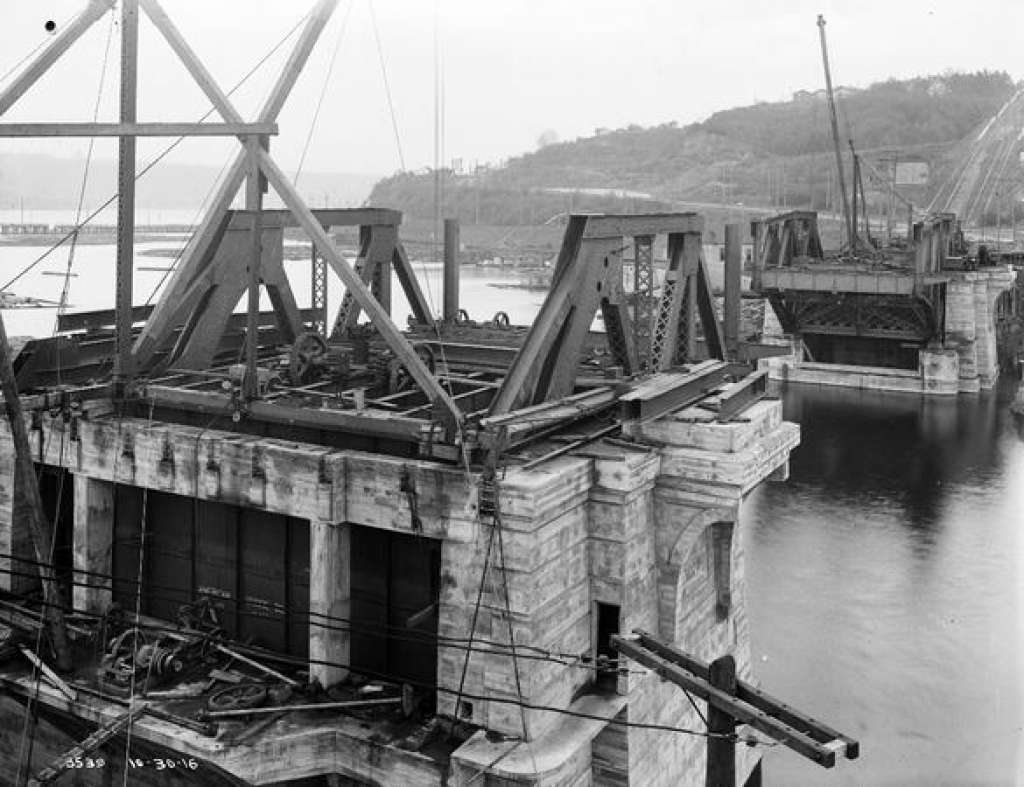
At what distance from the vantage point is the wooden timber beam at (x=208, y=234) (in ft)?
52.2

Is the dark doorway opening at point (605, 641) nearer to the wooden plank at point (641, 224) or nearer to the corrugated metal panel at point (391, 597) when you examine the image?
the corrugated metal panel at point (391, 597)

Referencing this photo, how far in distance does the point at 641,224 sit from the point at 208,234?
667 centimetres

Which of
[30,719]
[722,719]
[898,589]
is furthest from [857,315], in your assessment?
[722,719]

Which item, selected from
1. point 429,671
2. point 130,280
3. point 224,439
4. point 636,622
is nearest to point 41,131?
point 130,280

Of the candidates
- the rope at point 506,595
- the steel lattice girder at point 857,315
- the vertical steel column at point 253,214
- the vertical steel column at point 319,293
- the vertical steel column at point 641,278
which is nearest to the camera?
the rope at point 506,595

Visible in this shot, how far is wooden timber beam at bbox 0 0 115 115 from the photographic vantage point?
1584 cm

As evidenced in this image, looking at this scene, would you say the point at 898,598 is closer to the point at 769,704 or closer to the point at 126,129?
the point at 769,704

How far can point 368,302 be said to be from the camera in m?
14.4

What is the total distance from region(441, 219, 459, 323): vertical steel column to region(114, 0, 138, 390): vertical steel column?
775 cm

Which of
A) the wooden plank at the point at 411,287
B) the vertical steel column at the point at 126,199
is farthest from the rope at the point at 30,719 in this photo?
the wooden plank at the point at 411,287

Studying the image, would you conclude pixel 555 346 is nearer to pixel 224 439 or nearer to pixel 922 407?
pixel 224 439

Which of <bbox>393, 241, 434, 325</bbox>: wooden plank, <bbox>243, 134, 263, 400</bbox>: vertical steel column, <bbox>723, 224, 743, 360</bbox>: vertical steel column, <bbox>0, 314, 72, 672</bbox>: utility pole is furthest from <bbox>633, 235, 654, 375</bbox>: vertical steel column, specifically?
<bbox>0, 314, 72, 672</bbox>: utility pole

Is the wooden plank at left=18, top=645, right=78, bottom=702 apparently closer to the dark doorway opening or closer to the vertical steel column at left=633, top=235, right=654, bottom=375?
the dark doorway opening

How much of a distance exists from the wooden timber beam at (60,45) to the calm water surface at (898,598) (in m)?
16.9
